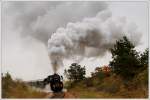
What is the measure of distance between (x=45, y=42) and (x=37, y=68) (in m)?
0.25

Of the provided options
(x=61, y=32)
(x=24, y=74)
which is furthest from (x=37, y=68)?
(x=61, y=32)

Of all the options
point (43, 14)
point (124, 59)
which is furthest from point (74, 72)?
point (43, 14)

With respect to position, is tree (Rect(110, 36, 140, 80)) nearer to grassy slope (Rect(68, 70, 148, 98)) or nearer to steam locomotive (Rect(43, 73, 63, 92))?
grassy slope (Rect(68, 70, 148, 98))

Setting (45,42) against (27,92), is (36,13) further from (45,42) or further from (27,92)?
(27,92)

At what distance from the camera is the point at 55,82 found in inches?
159

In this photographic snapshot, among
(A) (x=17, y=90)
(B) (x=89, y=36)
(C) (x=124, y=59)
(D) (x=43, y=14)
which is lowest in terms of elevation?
(A) (x=17, y=90)

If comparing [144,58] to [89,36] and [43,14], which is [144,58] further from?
[43,14]

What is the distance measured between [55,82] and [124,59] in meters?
0.67

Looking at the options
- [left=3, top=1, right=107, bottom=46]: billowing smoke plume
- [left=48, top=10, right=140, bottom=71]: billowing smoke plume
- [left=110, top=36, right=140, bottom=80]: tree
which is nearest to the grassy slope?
[left=110, top=36, right=140, bottom=80]: tree

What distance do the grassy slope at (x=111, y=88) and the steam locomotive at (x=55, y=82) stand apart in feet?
0.33

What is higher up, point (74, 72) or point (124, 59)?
point (124, 59)

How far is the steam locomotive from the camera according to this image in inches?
158

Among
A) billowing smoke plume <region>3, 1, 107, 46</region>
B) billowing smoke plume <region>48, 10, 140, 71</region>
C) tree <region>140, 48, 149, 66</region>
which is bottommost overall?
tree <region>140, 48, 149, 66</region>

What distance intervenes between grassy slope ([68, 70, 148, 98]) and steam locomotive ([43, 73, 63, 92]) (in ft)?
0.33
